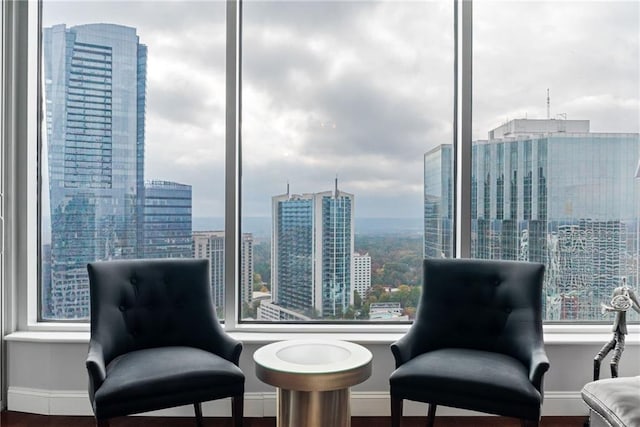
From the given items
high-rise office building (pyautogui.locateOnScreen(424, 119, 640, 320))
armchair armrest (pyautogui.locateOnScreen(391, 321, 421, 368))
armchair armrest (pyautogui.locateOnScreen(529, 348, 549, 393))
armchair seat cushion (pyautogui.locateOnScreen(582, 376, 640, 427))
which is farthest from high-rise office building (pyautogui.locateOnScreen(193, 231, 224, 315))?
armchair seat cushion (pyautogui.locateOnScreen(582, 376, 640, 427))

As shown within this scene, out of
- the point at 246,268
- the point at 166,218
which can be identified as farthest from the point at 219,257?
the point at 166,218

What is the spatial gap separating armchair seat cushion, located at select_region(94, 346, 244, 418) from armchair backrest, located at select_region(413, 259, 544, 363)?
3.17 feet

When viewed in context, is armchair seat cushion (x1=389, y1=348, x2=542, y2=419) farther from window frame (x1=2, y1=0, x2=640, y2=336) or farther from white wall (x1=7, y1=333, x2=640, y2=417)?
window frame (x1=2, y1=0, x2=640, y2=336)

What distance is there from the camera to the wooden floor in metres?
2.45

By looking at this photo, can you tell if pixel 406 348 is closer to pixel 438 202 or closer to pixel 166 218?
pixel 438 202

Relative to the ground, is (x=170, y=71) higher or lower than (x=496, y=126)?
higher

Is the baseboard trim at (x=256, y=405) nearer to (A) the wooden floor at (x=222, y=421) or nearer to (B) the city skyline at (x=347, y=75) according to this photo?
(A) the wooden floor at (x=222, y=421)

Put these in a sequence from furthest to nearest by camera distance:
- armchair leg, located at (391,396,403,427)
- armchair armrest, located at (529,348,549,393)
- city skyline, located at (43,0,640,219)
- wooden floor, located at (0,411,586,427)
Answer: city skyline, located at (43,0,640,219), wooden floor, located at (0,411,586,427), armchair leg, located at (391,396,403,427), armchair armrest, located at (529,348,549,393)

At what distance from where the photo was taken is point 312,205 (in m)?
2.81

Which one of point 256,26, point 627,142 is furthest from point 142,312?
point 627,142

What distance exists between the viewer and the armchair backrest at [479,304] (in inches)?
84.7

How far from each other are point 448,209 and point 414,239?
0.28 metres

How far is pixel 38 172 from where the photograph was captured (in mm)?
2762

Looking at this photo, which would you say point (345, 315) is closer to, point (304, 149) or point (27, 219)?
point (304, 149)
